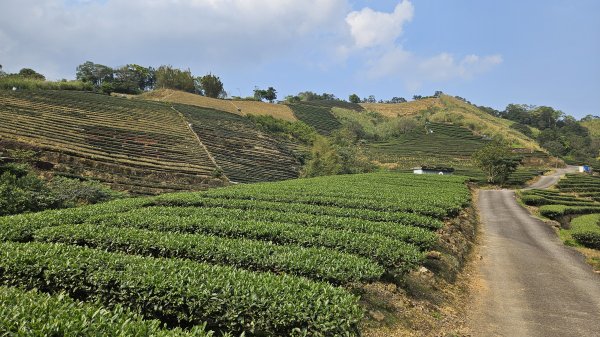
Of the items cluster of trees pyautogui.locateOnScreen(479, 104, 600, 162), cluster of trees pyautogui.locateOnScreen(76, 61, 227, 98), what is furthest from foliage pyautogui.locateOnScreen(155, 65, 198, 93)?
cluster of trees pyautogui.locateOnScreen(479, 104, 600, 162)

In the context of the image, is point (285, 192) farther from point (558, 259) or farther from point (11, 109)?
point (11, 109)

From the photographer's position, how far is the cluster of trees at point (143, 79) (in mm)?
101387

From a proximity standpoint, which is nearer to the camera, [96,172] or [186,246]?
[186,246]

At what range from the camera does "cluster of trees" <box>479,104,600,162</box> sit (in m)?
101

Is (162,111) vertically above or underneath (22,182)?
above

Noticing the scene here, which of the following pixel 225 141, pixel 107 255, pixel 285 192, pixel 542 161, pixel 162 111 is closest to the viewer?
pixel 107 255

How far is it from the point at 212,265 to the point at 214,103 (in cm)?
8864

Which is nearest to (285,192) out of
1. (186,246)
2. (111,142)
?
(186,246)

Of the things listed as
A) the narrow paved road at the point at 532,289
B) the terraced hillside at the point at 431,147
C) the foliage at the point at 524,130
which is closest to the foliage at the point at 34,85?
the terraced hillside at the point at 431,147

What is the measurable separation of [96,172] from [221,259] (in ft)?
112

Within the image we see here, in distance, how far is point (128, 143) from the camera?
2014 inches

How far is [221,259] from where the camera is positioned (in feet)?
36.1

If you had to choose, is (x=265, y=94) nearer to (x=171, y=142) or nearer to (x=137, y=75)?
(x=137, y=75)

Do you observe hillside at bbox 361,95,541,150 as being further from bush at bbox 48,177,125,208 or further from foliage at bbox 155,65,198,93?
bush at bbox 48,177,125,208
